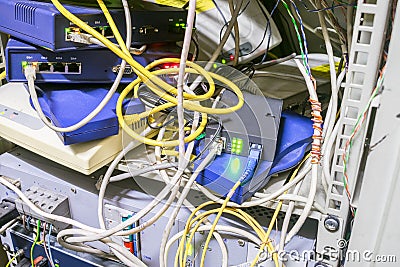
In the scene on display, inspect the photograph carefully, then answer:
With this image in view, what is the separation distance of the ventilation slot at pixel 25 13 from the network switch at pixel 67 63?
0.05 m

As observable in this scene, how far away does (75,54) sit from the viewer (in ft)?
2.92

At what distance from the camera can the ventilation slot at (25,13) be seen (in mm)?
838

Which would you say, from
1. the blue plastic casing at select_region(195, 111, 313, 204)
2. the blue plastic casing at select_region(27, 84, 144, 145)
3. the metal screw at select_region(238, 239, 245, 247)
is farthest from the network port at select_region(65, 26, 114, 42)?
the metal screw at select_region(238, 239, 245, 247)

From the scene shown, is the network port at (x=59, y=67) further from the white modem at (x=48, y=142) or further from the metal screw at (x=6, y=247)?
the metal screw at (x=6, y=247)

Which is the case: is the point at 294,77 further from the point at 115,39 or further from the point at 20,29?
the point at 20,29

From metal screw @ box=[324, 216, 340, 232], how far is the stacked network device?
39cm

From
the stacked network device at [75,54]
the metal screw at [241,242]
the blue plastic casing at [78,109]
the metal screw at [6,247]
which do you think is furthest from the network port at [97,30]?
the metal screw at [6,247]

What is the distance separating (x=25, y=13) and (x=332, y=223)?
64 centimetres

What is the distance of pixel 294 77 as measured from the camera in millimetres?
1073

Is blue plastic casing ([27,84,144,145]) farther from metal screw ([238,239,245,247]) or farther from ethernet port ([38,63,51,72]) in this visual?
metal screw ([238,239,245,247])

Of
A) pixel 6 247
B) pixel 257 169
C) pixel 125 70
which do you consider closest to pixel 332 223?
pixel 257 169

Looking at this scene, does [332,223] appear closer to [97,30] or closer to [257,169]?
[257,169]

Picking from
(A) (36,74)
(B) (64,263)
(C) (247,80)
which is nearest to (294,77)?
(C) (247,80)

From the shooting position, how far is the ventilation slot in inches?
33.0
